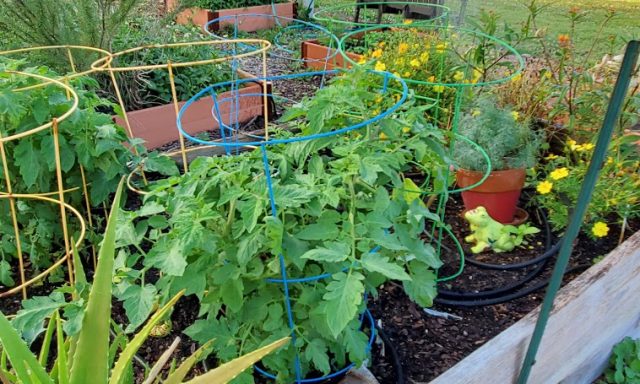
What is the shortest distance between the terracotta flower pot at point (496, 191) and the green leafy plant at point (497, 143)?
Answer: 0.16 ft

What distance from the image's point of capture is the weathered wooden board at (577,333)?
145cm

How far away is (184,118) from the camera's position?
337cm

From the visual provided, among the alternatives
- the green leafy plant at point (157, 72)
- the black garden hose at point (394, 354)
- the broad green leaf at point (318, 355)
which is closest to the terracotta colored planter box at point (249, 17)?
the green leafy plant at point (157, 72)

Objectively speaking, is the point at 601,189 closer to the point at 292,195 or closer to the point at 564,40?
the point at 564,40

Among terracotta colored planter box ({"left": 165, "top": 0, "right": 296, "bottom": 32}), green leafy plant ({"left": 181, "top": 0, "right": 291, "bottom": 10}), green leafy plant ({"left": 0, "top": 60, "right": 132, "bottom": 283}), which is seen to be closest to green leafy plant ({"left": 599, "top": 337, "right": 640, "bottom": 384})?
green leafy plant ({"left": 0, "top": 60, "right": 132, "bottom": 283})

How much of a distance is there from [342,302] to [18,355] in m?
0.65

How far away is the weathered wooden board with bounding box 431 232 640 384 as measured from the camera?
1.45 m

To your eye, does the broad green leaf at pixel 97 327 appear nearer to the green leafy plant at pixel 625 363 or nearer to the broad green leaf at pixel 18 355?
the broad green leaf at pixel 18 355

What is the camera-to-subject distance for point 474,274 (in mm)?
2223

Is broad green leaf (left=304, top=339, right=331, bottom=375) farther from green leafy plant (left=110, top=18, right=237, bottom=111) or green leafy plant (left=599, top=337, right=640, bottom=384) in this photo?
green leafy plant (left=110, top=18, right=237, bottom=111)

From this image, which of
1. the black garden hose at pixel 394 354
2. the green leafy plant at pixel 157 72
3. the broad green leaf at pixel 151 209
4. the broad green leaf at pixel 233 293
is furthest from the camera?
the green leafy plant at pixel 157 72

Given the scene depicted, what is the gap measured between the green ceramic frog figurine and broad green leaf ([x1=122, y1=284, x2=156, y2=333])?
151 centimetres

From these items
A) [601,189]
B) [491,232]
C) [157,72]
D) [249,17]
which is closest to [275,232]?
[491,232]

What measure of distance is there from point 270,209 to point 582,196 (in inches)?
30.0
